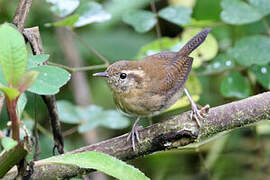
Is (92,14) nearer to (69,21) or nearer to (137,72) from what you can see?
(69,21)

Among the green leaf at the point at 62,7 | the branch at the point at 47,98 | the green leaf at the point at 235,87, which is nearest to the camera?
the branch at the point at 47,98

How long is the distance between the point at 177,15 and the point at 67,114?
43.8 inches

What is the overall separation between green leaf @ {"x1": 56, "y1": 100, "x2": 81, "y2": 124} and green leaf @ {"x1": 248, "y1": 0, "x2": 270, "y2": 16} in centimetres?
153

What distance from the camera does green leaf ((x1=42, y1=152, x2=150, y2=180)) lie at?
57.4 inches

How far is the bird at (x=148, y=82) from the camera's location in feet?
8.41

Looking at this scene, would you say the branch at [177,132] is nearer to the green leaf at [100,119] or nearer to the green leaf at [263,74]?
the green leaf at [263,74]

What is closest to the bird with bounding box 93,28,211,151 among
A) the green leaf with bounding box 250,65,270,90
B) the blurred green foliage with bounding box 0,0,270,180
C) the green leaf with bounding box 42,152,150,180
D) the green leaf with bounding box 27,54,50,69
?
the blurred green foliage with bounding box 0,0,270,180

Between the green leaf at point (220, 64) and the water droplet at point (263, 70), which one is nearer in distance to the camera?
the water droplet at point (263, 70)

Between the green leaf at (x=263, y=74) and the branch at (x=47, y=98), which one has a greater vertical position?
the branch at (x=47, y=98)

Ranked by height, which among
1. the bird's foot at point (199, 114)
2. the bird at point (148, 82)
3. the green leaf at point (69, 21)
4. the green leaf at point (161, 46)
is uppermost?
the green leaf at point (69, 21)

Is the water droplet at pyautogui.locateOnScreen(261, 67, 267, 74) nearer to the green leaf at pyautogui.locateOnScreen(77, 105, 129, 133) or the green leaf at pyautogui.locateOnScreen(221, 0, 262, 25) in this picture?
the green leaf at pyautogui.locateOnScreen(221, 0, 262, 25)

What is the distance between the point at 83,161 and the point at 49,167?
1.55 ft

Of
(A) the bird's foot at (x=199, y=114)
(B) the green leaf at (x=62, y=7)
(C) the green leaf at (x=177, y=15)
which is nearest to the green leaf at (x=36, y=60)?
(A) the bird's foot at (x=199, y=114)

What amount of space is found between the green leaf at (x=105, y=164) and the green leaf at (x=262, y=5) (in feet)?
6.45
